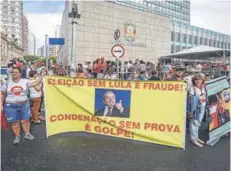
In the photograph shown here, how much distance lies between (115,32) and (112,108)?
32414mm

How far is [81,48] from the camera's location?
110 feet

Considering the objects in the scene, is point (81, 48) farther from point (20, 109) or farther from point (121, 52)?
point (20, 109)

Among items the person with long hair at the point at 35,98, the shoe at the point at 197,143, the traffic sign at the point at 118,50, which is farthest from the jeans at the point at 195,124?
the traffic sign at the point at 118,50

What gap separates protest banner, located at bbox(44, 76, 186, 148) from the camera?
5.84 metres

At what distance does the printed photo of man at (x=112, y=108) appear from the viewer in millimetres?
6074

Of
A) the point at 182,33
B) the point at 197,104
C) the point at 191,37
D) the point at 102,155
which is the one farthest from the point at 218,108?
the point at 191,37

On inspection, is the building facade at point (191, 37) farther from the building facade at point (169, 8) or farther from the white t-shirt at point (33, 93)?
the white t-shirt at point (33, 93)

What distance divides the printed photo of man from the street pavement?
0.54m

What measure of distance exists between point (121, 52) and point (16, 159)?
343 inches

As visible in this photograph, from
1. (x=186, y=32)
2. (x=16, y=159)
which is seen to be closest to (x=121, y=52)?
(x=16, y=159)

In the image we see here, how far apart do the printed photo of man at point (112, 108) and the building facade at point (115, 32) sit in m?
25.0

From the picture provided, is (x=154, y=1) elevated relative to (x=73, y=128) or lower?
elevated

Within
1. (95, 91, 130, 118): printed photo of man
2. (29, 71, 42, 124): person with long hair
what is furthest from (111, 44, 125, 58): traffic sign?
(95, 91, 130, 118): printed photo of man

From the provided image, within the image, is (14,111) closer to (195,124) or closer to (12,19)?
(195,124)
